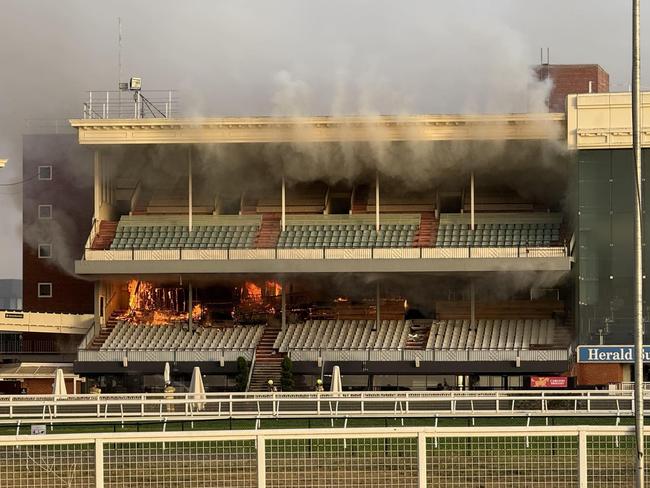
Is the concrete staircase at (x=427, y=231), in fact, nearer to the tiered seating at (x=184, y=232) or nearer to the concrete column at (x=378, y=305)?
the concrete column at (x=378, y=305)

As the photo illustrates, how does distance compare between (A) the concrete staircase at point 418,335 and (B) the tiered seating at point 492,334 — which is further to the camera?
(A) the concrete staircase at point 418,335

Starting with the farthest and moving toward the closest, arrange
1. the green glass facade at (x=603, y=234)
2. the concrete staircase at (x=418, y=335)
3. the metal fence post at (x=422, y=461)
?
the concrete staircase at (x=418, y=335) → the green glass facade at (x=603, y=234) → the metal fence post at (x=422, y=461)

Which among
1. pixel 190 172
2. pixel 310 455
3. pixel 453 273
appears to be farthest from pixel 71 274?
pixel 310 455

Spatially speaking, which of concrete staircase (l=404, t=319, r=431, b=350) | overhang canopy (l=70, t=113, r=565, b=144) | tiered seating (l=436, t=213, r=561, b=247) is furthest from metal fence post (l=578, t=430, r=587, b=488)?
tiered seating (l=436, t=213, r=561, b=247)

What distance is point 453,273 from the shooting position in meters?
62.4

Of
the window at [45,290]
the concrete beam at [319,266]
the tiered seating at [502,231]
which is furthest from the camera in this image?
the window at [45,290]

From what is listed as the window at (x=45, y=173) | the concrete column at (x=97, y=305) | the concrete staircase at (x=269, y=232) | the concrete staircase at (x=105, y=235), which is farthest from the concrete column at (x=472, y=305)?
the window at (x=45, y=173)

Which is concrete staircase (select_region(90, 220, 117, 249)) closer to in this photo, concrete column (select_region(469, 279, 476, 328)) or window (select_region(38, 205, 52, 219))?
window (select_region(38, 205, 52, 219))

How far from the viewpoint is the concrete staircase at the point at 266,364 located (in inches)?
2386

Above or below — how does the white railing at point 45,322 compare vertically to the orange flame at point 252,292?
below

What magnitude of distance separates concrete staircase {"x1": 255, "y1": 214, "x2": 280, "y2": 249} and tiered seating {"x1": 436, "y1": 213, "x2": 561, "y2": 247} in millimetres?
6226

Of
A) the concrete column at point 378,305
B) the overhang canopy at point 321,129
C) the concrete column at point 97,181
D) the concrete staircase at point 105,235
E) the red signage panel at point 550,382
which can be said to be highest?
the overhang canopy at point 321,129

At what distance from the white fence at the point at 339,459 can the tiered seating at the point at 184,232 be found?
3911cm

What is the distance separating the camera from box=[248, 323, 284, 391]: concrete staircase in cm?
6059
